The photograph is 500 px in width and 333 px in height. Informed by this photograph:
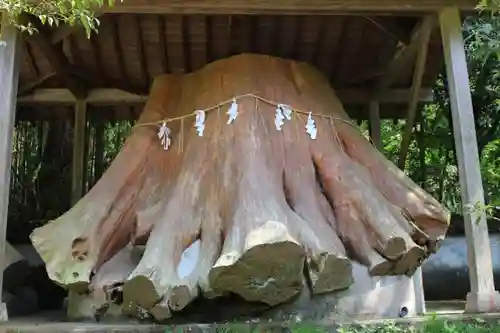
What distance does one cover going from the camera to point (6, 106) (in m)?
4.07

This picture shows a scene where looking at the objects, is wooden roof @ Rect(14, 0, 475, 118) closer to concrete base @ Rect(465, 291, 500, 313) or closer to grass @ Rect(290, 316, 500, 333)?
concrete base @ Rect(465, 291, 500, 313)

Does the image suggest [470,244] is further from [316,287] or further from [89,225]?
[89,225]

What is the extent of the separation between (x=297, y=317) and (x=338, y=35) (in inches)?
109

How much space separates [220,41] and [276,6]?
3.78 ft

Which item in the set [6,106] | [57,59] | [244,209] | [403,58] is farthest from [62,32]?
[403,58]

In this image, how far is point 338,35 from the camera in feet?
17.4

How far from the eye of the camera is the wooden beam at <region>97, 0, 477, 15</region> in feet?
14.1

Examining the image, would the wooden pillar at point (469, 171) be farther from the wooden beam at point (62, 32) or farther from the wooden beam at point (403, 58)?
the wooden beam at point (62, 32)

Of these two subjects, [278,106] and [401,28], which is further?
[401,28]

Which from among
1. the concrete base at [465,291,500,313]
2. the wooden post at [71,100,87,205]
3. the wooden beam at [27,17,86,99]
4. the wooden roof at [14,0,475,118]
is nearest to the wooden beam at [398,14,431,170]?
the wooden roof at [14,0,475,118]

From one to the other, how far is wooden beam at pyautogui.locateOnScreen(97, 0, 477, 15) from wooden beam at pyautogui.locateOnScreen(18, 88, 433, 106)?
2.02 metres

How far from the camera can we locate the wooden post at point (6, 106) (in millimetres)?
3873

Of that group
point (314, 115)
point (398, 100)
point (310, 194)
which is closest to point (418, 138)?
point (398, 100)

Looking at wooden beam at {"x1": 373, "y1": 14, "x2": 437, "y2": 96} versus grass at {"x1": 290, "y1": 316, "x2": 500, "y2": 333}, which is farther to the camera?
wooden beam at {"x1": 373, "y1": 14, "x2": 437, "y2": 96}
